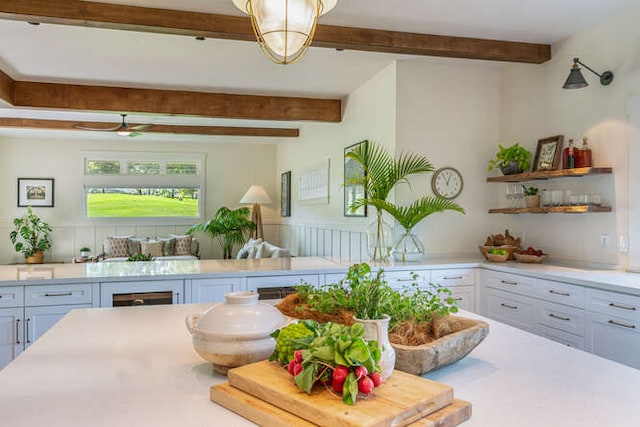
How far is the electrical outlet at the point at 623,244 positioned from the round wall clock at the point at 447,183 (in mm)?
1388

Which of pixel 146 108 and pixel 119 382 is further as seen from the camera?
pixel 146 108

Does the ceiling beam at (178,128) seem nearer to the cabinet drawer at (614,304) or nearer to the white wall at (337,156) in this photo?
the white wall at (337,156)

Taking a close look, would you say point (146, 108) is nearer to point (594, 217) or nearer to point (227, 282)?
point (227, 282)

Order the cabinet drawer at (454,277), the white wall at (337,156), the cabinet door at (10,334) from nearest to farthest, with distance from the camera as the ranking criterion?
the cabinet door at (10,334), the cabinet drawer at (454,277), the white wall at (337,156)

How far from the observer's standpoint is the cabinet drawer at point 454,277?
12.0 feet

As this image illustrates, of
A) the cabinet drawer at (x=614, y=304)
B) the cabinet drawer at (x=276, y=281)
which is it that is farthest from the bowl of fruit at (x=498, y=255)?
the cabinet drawer at (x=276, y=281)

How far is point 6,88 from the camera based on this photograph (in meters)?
4.54

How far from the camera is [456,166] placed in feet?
14.2

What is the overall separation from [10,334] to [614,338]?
3.40 metres

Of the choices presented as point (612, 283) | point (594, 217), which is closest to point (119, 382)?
point (612, 283)

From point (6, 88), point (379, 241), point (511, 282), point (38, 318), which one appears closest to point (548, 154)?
point (511, 282)

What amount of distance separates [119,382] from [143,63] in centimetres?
364

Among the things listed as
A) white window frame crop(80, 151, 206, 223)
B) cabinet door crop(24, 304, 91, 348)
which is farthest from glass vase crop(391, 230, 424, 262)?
white window frame crop(80, 151, 206, 223)

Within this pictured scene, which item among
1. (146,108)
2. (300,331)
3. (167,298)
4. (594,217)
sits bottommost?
(167,298)
